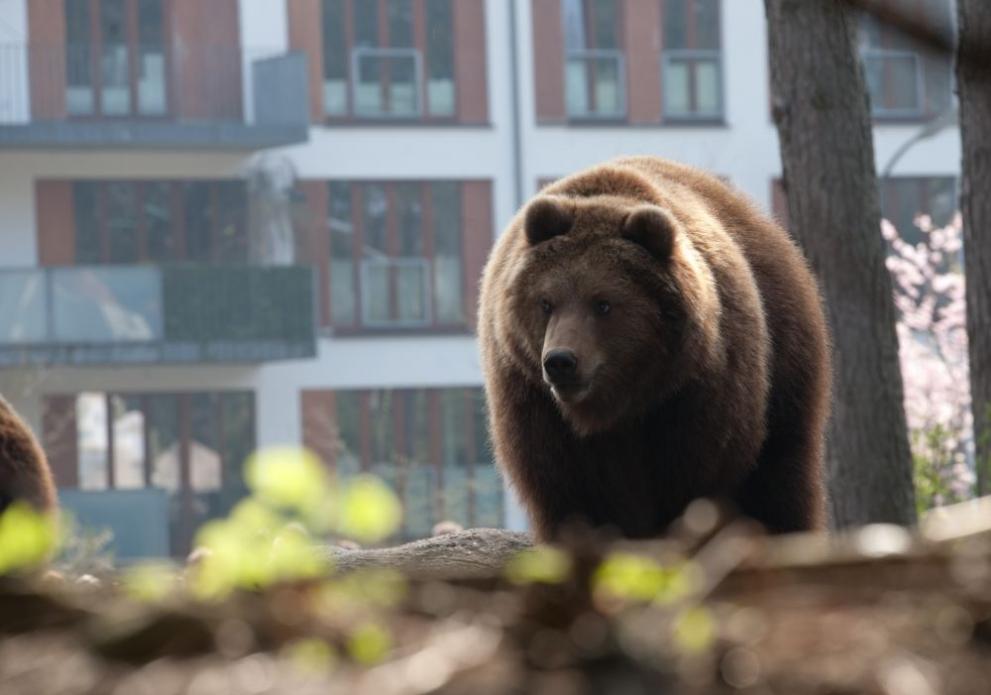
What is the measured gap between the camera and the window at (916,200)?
3250 centimetres

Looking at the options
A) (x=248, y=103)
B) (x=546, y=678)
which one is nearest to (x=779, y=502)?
(x=546, y=678)

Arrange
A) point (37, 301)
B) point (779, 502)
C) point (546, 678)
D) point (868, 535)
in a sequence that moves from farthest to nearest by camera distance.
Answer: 1. point (37, 301)
2. point (779, 502)
3. point (868, 535)
4. point (546, 678)

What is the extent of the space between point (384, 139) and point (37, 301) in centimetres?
666

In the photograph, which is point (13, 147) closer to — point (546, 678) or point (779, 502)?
point (779, 502)

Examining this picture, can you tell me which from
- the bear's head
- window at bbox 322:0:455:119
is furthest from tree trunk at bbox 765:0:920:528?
window at bbox 322:0:455:119

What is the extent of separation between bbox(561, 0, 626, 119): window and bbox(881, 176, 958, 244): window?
16.8 feet

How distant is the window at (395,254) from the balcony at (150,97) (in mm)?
2107

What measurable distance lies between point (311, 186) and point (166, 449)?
16.5ft

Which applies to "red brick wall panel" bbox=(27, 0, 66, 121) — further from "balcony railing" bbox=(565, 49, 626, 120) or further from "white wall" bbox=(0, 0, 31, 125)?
"balcony railing" bbox=(565, 49, 626, 120)

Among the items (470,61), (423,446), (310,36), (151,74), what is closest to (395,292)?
(423,446)

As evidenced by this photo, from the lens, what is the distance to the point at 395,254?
31406 mm

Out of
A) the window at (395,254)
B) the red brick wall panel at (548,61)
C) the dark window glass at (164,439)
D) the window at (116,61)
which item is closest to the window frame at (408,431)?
the window at (395,254)

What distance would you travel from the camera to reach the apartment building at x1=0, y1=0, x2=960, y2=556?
95.5 ft

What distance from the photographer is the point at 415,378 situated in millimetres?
31281
